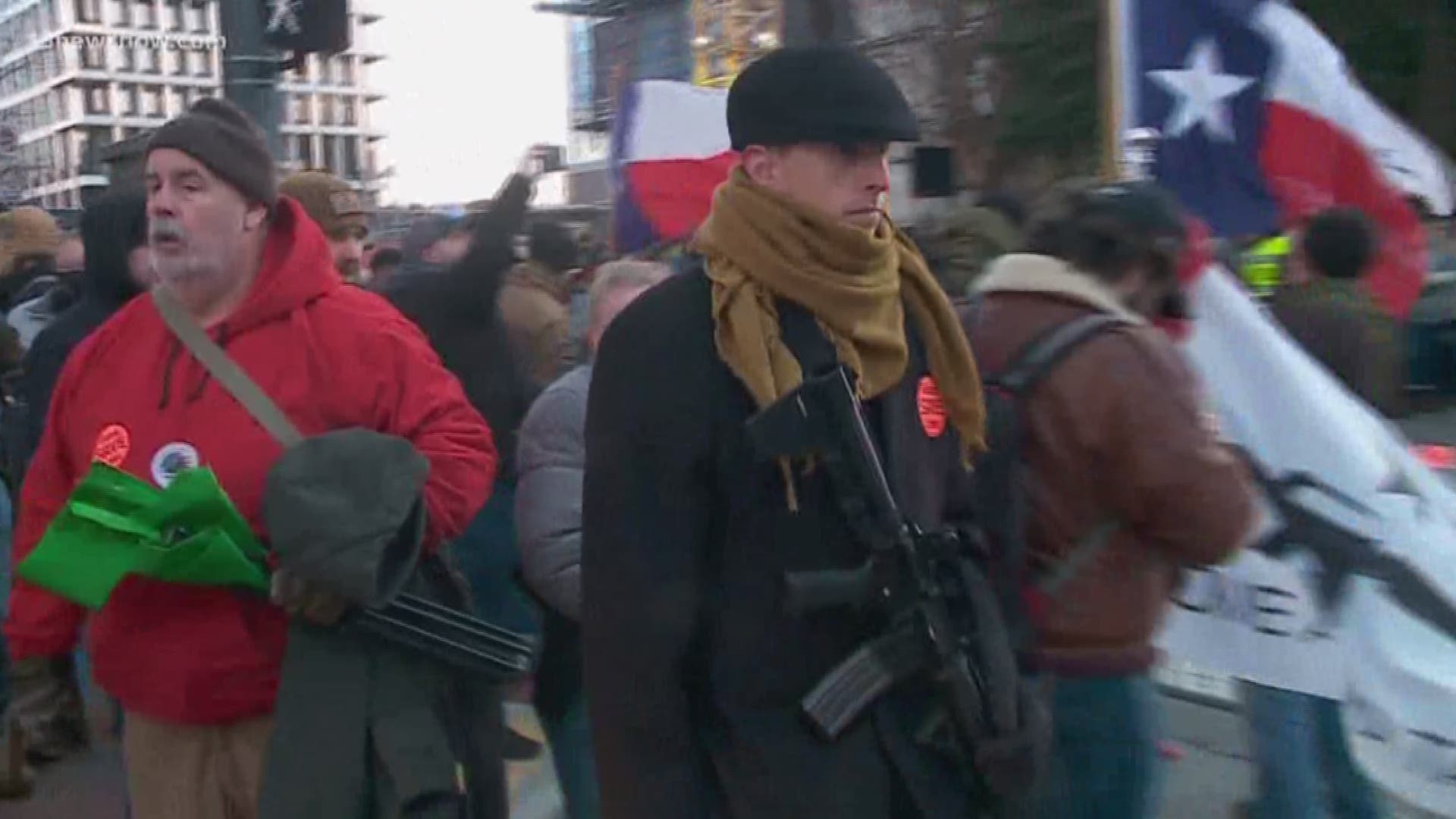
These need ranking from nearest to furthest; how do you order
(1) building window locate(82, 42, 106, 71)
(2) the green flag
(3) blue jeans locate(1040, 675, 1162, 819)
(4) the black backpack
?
(4) the black backpack, (2) the green flag, (3) blue jeans locate(1040, 675, 1162, 819), (1) building window locate(82, 42, 106, 71)

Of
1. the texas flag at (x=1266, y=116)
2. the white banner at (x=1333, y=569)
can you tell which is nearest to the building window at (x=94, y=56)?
the texas flag at (x=1266, y=116)

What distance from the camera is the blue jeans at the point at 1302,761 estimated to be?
4.17 meters

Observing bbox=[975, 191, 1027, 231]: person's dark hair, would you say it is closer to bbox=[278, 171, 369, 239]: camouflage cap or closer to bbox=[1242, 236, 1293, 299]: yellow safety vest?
bbox=[1242, 236, 1293, 299]: yellow safety vest

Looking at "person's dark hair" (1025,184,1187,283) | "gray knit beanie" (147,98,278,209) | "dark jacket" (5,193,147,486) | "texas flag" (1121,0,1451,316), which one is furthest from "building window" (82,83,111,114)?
"person's dark hair" (1025,184,1187,283)

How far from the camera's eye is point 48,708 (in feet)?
12.0

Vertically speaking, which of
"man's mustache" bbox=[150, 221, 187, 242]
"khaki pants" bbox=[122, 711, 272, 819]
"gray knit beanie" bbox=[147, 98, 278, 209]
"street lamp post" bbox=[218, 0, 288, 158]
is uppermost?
"street lamp post" bbox=[218, 0, 288, 158]

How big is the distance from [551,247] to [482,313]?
2016 mm

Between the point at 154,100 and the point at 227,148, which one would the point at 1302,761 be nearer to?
the point at 227,148

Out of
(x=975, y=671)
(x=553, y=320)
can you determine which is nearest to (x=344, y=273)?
(x=553, y=320)

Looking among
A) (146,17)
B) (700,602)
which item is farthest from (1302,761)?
(146,17)

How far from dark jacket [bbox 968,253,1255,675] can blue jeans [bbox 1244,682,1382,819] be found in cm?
105

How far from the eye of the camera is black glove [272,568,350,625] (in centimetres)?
267

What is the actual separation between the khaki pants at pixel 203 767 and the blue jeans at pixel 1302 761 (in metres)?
2.46

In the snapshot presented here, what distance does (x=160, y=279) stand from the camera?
2.93 metres
